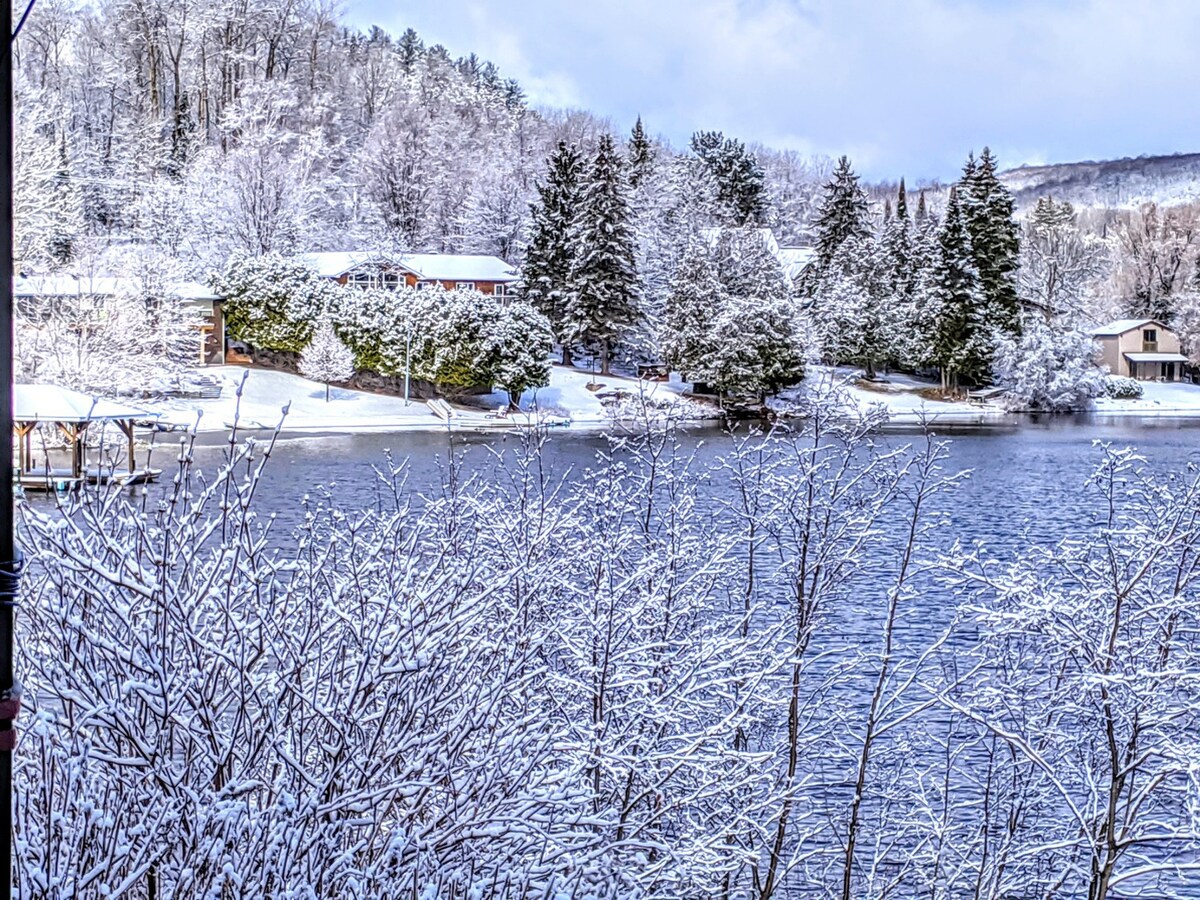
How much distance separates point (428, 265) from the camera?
57875 mm

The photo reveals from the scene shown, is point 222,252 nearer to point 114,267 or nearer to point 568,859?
point 114,267

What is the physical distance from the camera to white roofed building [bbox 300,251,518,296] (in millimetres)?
55219

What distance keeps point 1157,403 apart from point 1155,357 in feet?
38.3

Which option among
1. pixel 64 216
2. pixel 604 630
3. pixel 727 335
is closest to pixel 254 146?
pixel 64 216

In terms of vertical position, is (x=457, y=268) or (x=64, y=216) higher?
(x=64, y=216)

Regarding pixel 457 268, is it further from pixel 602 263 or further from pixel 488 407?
pixel 488 407

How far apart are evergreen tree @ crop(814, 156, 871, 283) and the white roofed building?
16708 millimetres

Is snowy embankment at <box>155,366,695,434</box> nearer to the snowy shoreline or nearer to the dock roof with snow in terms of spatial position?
the snowy shoreline

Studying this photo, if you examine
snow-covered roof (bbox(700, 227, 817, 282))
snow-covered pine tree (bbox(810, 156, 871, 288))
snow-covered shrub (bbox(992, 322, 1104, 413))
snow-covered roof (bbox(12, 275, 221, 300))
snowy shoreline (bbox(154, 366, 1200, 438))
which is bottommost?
snowy shoreline (bbox(154, 366, 1200, 438))

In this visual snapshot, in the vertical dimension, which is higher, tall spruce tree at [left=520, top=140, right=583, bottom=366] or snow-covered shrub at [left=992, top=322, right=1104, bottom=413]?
tall spruce tree at [left=520, top=140, right=583, bottom=366]

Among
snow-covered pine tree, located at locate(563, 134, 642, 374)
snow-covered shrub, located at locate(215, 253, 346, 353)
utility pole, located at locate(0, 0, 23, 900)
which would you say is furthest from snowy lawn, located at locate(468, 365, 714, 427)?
utility pole, located at locate(0, 0, 23, 900)

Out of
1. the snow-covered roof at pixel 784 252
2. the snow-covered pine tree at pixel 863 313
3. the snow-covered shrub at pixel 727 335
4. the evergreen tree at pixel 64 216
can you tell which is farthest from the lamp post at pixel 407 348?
the snow-covered pine tree at pixel 863 313

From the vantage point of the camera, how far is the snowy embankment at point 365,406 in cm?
4062

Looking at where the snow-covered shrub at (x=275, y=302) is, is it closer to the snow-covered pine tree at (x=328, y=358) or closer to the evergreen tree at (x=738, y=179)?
the snow-covered pine tree at (x=328, y=358)
